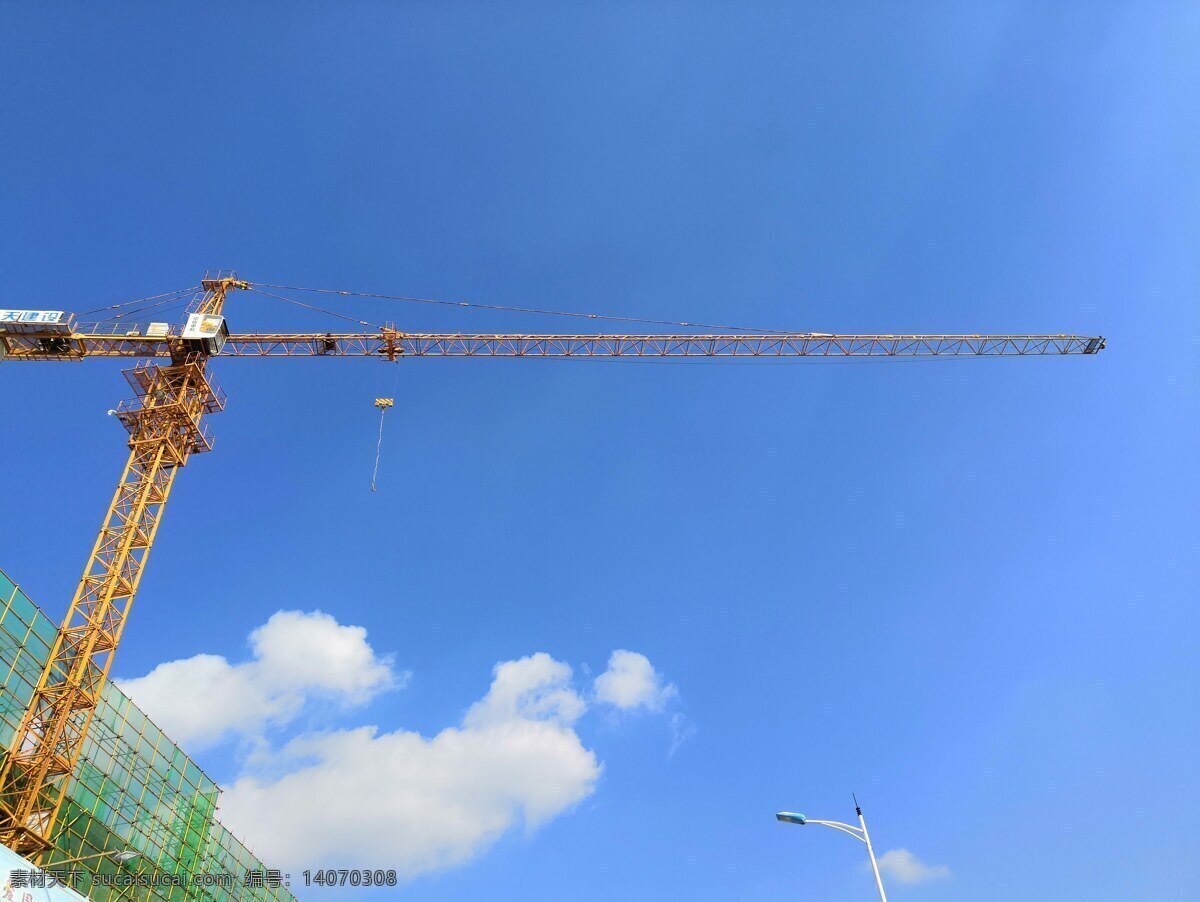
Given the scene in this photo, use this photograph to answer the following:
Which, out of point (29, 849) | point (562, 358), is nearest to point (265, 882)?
point (29, 849)

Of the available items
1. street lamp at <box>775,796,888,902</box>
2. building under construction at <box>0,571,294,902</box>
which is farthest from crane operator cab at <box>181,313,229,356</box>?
street lamp at <box>775,796,888,902</box>

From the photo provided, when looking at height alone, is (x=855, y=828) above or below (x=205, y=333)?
below

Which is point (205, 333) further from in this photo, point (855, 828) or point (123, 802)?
point (855, 828)

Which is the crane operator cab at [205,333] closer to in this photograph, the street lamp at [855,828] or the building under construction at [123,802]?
the building under construction at [123,802]

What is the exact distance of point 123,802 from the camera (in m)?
41.5

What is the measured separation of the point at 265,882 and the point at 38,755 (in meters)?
25.8

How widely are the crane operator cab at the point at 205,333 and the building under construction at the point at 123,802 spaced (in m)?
20.7

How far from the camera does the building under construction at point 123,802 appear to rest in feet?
119

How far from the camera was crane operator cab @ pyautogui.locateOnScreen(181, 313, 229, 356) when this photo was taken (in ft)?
171

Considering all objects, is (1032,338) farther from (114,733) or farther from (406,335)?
(114,733)

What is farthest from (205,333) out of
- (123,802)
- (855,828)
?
(855,828)

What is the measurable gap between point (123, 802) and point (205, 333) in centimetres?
2884

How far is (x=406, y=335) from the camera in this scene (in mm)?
66188

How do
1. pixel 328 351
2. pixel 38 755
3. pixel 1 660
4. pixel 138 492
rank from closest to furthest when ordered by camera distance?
1. pixel 1 660
2. pixel 38 755
3. pixel 138 492
4. pixel 328 351
